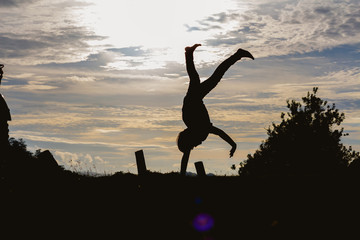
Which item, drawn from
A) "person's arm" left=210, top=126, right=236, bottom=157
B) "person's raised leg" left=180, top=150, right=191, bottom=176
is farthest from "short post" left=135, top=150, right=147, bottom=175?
"person's arm" left=210, top=126, right=236, bottom=157

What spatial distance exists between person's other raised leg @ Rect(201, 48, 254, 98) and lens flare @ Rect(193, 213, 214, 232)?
12.5 ft

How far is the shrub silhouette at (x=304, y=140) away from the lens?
121 ft

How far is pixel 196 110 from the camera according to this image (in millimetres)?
11469

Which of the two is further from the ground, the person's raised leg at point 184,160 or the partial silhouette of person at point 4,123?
the partial silhouette of person at point 4,123

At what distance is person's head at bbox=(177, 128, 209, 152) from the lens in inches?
456

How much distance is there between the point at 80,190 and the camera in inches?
445

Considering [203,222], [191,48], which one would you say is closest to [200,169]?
[203,222]

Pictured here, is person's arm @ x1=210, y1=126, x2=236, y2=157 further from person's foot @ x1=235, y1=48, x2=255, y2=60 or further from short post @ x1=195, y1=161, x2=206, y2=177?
person's foot @ x1=235, y1=48, x2=255, y2=60

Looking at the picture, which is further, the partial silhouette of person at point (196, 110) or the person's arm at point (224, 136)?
the person's arm at point (224, 136)

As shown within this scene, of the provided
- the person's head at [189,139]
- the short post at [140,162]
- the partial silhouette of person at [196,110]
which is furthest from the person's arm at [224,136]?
the short post at [140,162]

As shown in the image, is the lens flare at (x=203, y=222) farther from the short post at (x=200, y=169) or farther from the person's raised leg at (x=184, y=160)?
the person's raised leg at (x=184, y=160)

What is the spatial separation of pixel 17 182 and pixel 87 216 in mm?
4118

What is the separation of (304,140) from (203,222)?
31826 millimetres

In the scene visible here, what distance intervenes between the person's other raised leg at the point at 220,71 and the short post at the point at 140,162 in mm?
2564
